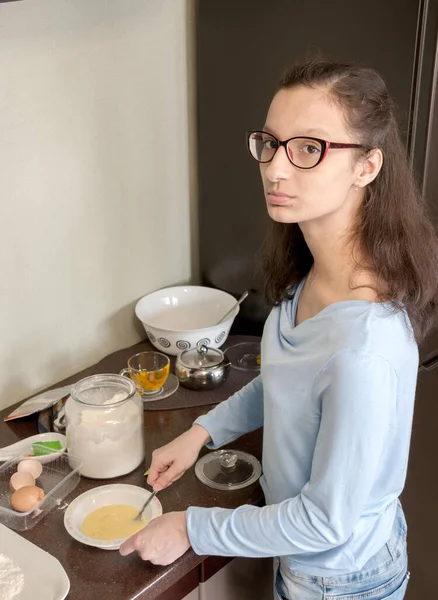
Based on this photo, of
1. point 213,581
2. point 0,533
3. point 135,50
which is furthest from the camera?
point 135,50

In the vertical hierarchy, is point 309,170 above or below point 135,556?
above

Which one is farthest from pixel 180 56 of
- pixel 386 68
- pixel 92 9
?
pixel 386 68

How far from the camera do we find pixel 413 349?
98 centimetres

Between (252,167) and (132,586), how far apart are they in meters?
0.95

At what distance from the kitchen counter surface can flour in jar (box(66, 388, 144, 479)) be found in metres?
0.03

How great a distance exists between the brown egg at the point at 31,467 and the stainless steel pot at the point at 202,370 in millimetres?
379

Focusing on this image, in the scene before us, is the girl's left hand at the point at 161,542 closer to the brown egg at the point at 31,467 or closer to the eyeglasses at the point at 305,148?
the brown egg at the point at 31,467

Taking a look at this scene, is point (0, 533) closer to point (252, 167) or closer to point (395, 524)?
point (395, 524)

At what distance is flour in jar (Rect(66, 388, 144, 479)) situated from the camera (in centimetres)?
113

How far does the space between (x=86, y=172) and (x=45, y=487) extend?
658 mm

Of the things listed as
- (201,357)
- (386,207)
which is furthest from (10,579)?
(386,207)

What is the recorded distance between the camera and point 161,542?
3.17 ft

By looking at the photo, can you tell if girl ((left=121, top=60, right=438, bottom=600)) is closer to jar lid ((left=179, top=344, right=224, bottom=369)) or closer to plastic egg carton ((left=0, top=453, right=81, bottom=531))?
plastic egg carton ((left=0, top=453, right=81, bottom=531))

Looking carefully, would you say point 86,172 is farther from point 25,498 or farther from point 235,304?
point 25,498
